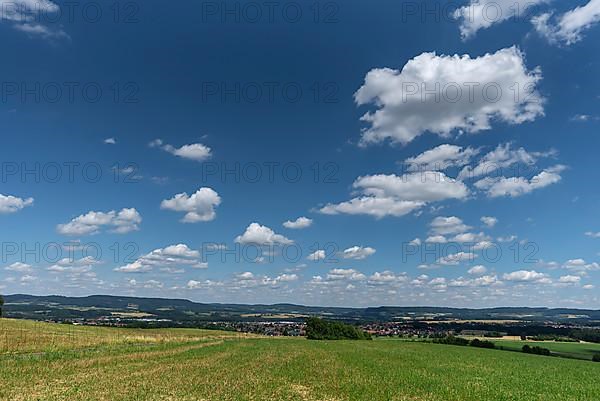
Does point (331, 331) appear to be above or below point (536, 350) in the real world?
below

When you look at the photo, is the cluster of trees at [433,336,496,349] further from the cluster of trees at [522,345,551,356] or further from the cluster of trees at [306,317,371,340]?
the cluster of trees at [306,317,371,340]

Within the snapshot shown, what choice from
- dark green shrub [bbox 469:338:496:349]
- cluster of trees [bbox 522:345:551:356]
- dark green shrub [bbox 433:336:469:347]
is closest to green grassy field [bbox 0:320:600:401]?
cluster of trees [bbox 522:345:551:356]

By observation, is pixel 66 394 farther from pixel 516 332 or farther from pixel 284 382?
pixel 516 332

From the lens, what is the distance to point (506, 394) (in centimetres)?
2545

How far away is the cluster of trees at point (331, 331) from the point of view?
113m

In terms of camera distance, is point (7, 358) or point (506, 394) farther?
point (7, 358)

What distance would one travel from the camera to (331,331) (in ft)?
376

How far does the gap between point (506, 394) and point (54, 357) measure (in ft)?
107

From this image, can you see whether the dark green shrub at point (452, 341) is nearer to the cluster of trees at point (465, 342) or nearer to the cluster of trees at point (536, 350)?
the cluster of trees at point (465, 342)

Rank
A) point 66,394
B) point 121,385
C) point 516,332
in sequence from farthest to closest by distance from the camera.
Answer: point 516,332
point 121,385
point 66,394

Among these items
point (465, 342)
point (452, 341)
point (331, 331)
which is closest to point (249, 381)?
point (465, 342)

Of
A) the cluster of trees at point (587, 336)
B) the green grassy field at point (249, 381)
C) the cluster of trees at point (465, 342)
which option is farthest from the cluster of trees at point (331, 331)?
the green grassy field at point (249, 381)

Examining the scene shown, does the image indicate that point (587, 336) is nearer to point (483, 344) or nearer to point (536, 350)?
point (483, 344)

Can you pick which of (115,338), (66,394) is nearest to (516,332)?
(115,338)
